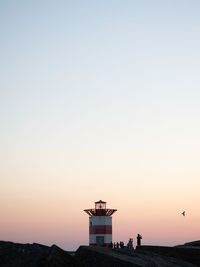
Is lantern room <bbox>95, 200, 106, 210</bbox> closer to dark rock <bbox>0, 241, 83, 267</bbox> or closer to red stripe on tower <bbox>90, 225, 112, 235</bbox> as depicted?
red stripe on tower <bbox>90, 225, 112, 235</bbox>

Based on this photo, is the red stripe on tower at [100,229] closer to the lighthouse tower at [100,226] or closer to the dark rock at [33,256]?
the lighthouse tower at [100,226]

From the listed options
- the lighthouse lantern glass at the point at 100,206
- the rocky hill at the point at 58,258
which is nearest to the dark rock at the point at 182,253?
the rocky hill at the point at 58,258

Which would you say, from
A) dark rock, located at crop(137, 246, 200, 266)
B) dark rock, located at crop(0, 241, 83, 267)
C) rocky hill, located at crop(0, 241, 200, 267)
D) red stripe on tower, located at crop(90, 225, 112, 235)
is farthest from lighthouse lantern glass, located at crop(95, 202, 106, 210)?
dark rock, located at crop(0, 241, 83, 267)

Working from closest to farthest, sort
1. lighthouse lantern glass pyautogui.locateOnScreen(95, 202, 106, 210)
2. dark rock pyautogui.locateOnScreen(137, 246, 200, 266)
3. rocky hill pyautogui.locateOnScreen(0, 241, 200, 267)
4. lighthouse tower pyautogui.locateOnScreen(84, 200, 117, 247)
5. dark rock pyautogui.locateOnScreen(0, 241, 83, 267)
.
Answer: dark rock pyautogui.locateOnScreen(0, 241, 83, 267) → rocky hill pyautogui.locateOnScreen(0, 241, 200, 267) → dark rock pyautogui.locateOnScreen(137, 246, 200, 266) → lighthouse tower pyautogui.locateOnScreen(84, 200, 117, 247) → lighthouse lantern glass pyautogui.locateOnScreen(95, 202, 106, 210)

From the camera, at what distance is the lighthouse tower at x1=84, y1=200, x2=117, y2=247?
160ft

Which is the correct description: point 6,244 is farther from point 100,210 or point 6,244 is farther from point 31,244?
point 100,210

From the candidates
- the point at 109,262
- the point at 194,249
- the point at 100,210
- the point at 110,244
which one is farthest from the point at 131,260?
the point at 100,210

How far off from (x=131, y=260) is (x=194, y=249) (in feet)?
24.2

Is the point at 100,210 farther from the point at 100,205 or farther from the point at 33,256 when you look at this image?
the point at 33,256

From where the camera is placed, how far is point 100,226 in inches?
1946

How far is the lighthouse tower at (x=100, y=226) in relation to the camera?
4872 cm

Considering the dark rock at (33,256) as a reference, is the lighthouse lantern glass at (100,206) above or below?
above

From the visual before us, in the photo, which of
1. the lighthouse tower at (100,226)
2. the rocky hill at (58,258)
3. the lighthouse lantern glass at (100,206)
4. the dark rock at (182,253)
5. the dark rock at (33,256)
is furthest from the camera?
the lighthouse lantern glass at (100,206)

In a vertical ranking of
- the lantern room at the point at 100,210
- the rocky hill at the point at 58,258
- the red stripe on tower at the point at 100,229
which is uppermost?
the lantern room at the point at 100,210
